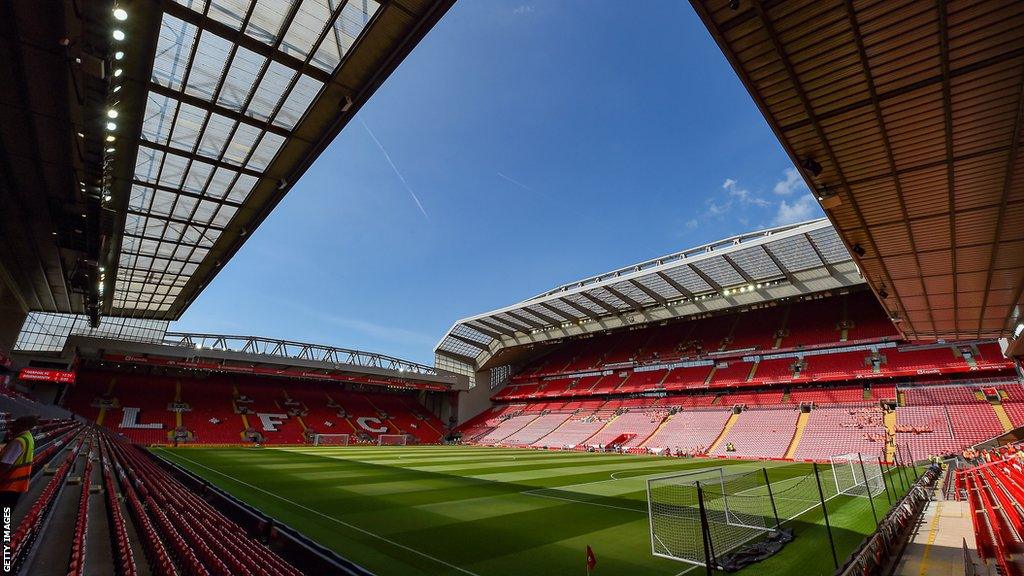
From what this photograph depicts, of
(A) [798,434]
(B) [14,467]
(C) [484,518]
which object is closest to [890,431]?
(A) [798,434]

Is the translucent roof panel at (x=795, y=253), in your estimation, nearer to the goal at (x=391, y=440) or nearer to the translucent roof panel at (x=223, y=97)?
the translucent roof panel at (x=223, y=97)

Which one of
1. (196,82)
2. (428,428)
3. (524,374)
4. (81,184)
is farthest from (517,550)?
(524,374)

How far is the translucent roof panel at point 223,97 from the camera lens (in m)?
9.03

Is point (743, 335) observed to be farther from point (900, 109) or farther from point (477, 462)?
point (900, 109)

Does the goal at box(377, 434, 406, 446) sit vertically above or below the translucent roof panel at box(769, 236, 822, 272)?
below

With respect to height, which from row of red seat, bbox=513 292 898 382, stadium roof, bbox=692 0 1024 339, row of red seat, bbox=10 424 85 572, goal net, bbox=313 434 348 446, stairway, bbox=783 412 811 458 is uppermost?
row of red seat, bbox=513 292 898 382

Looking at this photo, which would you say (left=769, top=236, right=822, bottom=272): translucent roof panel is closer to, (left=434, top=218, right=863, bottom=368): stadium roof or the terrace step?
(left=434, top=218, right=863, bottom=368): stadium roof

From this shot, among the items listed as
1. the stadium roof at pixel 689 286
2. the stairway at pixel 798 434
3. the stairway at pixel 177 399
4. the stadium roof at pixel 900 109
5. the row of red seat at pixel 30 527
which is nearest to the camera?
the row of red seat at pixel 30 527

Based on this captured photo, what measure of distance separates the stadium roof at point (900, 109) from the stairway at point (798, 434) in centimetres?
2008

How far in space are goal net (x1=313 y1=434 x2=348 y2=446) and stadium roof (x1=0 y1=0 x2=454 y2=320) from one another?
2468cm

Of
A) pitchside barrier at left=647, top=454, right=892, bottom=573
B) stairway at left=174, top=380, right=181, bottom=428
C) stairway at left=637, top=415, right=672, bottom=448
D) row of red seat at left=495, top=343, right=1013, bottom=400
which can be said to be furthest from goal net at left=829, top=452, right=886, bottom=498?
stairway at left=174, top=380, right=181, bottom=428

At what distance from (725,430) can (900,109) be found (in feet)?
100

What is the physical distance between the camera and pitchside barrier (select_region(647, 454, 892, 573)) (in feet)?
26.6

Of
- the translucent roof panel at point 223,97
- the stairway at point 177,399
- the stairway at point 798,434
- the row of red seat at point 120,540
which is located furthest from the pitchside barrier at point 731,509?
the stairway at point 177,399
